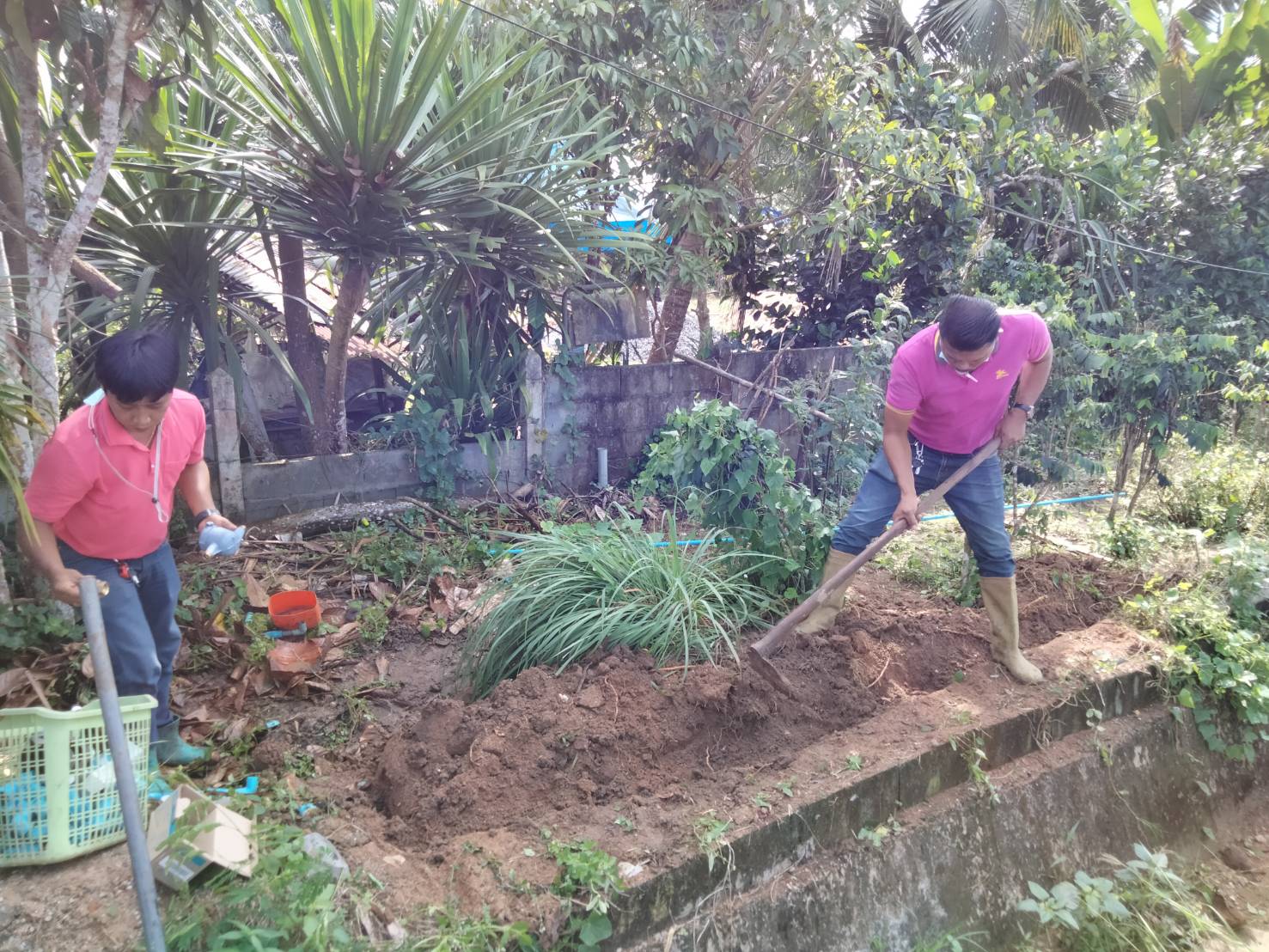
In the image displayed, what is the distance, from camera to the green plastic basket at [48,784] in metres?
2.10

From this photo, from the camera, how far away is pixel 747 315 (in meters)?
8.53

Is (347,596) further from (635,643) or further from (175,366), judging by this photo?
(175,366)

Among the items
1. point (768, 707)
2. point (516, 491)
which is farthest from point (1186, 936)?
point (516, 491)

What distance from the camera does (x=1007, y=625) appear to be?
362cm

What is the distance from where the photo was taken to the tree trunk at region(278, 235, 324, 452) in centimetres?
521

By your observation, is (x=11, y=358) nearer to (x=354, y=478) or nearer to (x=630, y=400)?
(x=354, y=478)

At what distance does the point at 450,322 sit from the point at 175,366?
120 inches

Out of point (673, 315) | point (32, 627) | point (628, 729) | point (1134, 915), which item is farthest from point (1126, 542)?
point (32, 627)

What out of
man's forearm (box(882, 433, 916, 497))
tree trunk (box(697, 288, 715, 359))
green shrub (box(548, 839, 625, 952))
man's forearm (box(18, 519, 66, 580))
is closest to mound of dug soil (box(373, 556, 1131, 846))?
green shrub (box(548, 839, 625, 952))

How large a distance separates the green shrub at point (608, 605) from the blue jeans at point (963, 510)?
49 centimetres

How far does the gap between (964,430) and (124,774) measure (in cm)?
310

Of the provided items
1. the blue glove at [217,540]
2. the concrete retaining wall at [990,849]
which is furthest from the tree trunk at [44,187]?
the concrete retaining wall at [990,849]

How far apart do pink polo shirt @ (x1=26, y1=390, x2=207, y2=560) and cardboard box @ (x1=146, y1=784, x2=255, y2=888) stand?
2.82ft

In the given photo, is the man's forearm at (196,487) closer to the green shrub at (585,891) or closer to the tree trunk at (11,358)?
the tree trunk at (11,358)
